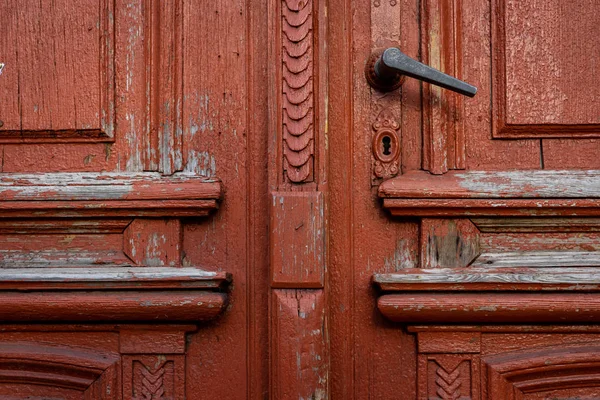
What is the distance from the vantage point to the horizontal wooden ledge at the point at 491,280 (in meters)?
0.89

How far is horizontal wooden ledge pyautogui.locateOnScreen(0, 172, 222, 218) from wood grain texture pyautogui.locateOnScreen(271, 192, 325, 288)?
0.42 feet

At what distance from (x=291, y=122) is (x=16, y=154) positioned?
0.52 m

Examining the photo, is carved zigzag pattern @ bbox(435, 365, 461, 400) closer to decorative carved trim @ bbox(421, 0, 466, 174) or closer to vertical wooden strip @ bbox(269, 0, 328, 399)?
vertical wooden strip @ bbox(269, 0, 328, 399)

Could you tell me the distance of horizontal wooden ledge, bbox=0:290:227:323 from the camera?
895mm

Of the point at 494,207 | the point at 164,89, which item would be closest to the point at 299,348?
the point at 494,207

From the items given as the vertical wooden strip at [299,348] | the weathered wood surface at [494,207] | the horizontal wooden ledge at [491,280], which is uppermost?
the weathered wood surface at [494,207]

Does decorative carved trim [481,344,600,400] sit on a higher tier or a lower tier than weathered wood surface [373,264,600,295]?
lower

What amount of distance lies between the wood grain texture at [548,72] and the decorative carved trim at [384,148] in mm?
187

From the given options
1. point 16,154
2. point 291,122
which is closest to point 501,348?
point 291,122

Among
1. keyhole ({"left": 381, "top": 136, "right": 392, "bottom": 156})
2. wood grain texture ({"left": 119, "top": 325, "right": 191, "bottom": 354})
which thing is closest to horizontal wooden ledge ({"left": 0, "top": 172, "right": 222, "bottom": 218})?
wood grain texture ({"left": 119, "top": 325, "right": 191, "bottom": 354})

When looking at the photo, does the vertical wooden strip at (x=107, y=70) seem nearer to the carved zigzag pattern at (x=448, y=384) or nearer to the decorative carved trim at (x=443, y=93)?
the decorative carved trim at (x=443, y=93)

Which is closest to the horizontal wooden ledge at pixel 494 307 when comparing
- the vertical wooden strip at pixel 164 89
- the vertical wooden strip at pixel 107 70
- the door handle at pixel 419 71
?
the door handle at pixel 419 71

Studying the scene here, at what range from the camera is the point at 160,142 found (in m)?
0.96

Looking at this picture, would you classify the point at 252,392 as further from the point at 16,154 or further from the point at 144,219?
the point at 16,154
